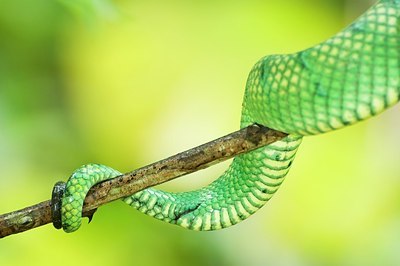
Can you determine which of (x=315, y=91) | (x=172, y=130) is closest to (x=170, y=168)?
(x=315, y=91)

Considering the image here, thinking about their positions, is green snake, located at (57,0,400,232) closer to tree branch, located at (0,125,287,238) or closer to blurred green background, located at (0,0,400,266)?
tree branch, located at (0,125,287,238)

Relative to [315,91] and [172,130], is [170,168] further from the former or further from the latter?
[172,130]

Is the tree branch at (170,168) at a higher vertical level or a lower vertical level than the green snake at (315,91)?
lower

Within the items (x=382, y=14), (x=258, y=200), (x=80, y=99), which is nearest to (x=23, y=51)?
(x=80, y=99)

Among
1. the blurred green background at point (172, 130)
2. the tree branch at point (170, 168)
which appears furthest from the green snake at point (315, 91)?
the blurred green background at point (172, 130)

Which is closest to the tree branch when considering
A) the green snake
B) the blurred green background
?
the green snake

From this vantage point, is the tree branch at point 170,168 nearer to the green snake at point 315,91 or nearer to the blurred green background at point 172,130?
the green snake at point 315,91
